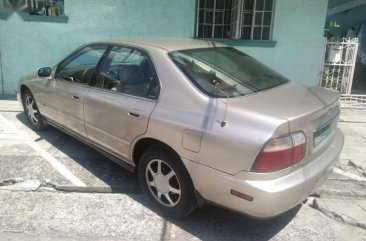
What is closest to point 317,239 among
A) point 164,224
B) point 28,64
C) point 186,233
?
point 186,233

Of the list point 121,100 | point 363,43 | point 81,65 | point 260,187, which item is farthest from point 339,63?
point 363,43

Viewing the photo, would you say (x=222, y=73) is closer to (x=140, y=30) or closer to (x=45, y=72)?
(x=45, y=72)

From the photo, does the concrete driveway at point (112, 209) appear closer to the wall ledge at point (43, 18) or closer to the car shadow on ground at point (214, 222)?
the car shadow on ground at point (214, 222)

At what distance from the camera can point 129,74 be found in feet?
12.2

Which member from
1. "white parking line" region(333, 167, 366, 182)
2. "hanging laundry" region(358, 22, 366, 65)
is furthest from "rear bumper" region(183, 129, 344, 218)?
"hanging laundry" region(358, 22, 366, 65)

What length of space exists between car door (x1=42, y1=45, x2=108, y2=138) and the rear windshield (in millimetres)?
1175

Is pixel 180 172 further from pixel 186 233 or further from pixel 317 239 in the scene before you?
pixel 317 239

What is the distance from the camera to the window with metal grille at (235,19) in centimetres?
734

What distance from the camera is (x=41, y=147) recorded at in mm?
5023

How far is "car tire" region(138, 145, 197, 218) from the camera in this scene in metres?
3.15

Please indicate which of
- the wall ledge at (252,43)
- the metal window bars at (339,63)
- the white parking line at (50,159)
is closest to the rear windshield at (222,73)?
the white parking line at (50,159)

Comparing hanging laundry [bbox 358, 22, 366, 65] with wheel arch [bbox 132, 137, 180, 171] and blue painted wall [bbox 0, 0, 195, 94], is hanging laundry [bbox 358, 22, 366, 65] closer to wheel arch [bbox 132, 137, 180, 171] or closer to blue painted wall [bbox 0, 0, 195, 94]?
blue painted wall [bbox 0, 0, 195, 94]

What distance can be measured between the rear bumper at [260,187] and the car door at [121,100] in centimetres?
74

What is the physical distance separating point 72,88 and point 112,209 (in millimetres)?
1605
